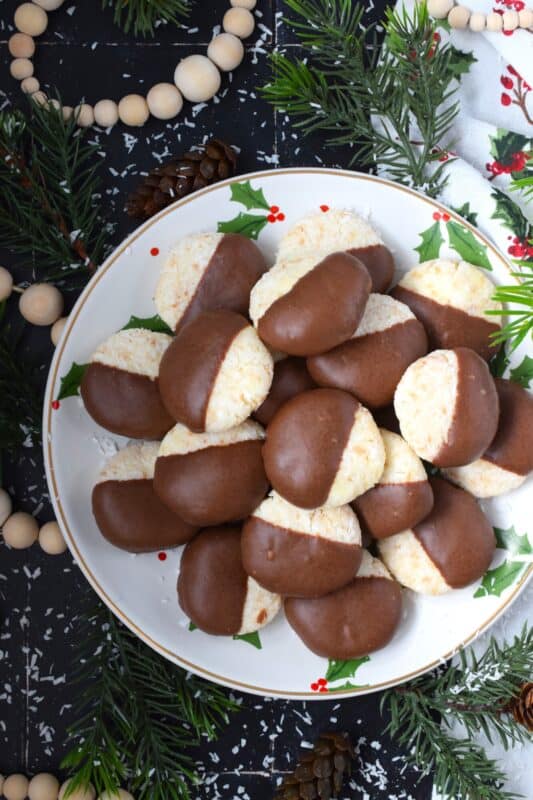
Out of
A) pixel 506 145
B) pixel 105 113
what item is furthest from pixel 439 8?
Result: pixel 105 113

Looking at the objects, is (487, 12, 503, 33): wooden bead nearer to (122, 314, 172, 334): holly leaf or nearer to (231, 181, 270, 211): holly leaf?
(231, 181, 270, 211): holly leaf

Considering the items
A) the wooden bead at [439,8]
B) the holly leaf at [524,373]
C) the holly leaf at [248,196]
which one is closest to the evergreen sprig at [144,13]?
the holly leaf at [248,196]

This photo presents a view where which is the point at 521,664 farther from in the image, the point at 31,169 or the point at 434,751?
the point at 31,169

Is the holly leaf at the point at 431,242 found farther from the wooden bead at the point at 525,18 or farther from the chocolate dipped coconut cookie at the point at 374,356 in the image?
the wooden bead at the point at 525,18

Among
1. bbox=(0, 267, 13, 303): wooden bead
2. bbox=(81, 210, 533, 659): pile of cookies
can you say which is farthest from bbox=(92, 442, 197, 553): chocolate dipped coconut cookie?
bbox=(0, 267, 13, 303): wooden bead

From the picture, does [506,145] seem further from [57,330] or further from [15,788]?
[15,788]
